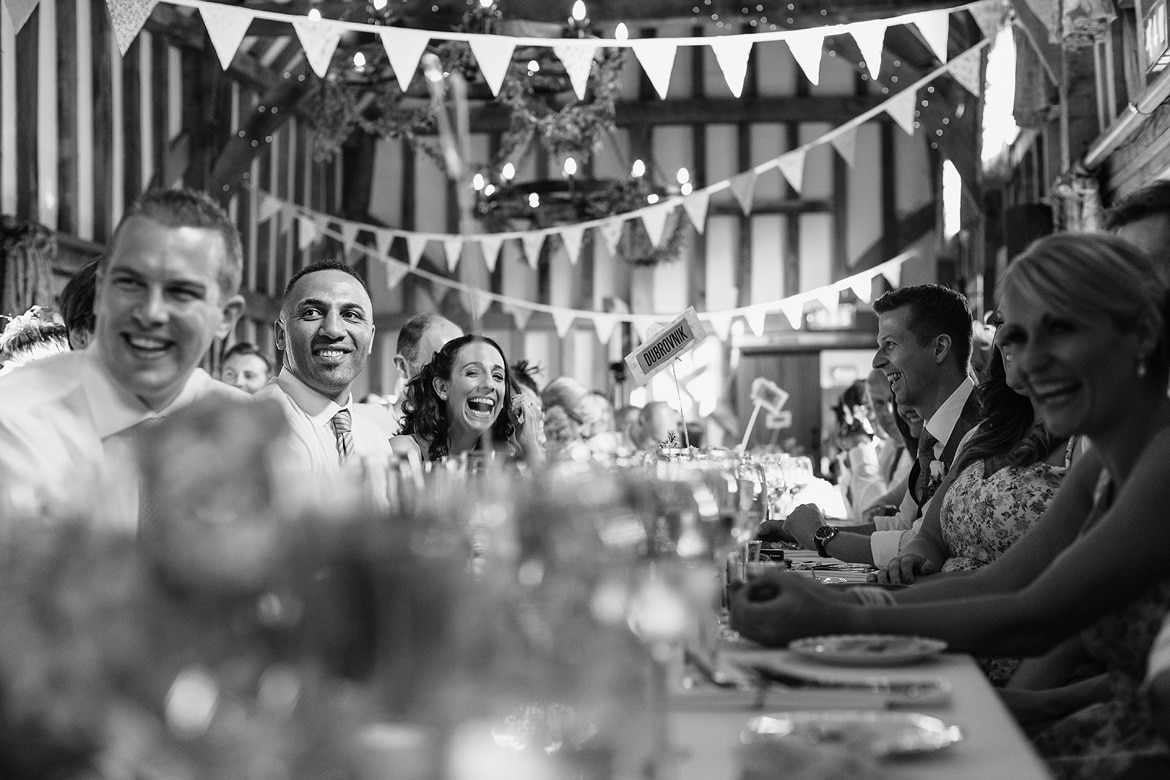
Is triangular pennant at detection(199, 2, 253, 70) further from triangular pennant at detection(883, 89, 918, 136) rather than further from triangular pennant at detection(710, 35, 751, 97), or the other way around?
triangular pennant at detection(883, 89, 918, 136)

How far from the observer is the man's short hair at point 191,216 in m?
1.57

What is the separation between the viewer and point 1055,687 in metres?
2.18

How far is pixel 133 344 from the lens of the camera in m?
1.60

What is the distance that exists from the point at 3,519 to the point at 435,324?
4.40 metres

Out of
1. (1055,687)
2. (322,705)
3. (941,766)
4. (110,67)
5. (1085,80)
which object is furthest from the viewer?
(110,67)

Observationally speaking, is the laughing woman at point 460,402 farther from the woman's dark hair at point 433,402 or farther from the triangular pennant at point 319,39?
the triangular pennant at point 319,39

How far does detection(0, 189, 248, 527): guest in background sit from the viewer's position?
1.55 meters

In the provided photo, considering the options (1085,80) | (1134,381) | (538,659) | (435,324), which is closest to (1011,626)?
(1134,381)

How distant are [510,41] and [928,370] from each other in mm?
2309

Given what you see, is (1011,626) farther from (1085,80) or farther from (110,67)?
(110,67)

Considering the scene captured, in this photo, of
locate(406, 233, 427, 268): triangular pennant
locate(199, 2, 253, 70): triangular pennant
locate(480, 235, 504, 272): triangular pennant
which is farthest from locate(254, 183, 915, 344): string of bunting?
locate(199, 2, 253, 70): triangular pennant

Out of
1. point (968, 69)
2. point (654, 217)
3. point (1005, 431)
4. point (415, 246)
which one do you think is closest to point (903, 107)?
point (968, 69)

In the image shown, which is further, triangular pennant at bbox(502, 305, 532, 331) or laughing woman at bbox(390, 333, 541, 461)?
triangular pennant at bbox(502, 305, 532, 331)

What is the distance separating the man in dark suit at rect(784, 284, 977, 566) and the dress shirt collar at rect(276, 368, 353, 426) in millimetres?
1265
